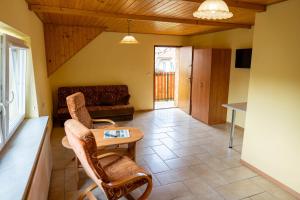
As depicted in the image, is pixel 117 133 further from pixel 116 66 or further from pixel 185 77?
pixel 185 77

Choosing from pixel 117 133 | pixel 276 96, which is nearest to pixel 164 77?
pixel 276 96

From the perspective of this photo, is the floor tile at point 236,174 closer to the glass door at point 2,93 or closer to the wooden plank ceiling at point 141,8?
the wooden plank ceiling at point 141,8

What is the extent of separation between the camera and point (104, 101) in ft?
18.4

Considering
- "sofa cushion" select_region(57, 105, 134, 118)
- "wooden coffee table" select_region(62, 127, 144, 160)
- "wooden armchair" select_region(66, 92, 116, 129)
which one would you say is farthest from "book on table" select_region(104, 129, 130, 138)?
"sofa cushion" select_region(57, 105, 134, 118)

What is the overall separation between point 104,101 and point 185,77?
2453 millimetres

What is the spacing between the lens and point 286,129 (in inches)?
100

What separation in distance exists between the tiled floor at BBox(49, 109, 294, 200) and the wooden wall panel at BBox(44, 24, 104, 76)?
64.1 inches

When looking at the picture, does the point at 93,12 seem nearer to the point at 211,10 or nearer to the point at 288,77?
the point at 211,10

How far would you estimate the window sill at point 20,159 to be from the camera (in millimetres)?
1329

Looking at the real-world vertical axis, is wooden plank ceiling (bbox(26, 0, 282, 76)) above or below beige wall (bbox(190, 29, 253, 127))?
above

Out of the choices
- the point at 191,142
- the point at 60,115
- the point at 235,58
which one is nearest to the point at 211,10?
the point at 191,142

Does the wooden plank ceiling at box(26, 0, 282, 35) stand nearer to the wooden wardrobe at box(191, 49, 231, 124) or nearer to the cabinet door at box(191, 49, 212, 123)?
the wooden wardrobe at box(191, 49, 231, 124)

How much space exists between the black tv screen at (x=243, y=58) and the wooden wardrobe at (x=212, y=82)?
0.30 metres

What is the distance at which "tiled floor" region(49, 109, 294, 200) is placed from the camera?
2.50m
